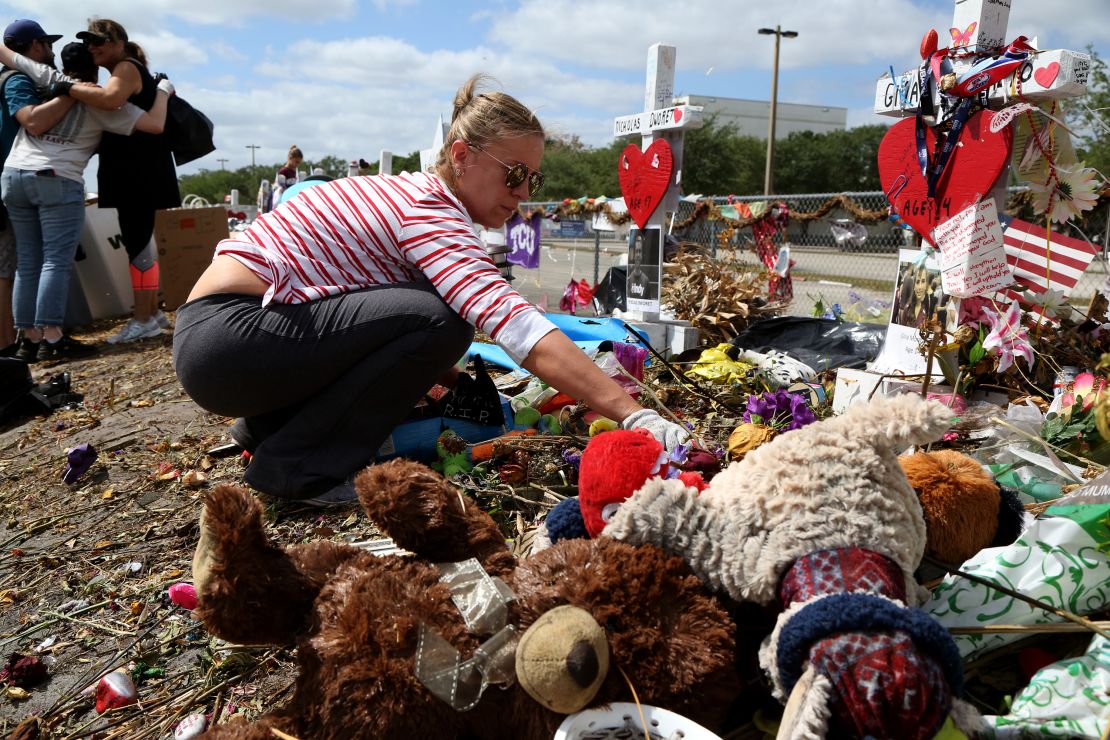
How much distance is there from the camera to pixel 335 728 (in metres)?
1.00

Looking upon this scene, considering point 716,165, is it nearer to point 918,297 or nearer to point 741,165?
point 741,165

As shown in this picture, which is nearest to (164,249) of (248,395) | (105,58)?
(105,58)

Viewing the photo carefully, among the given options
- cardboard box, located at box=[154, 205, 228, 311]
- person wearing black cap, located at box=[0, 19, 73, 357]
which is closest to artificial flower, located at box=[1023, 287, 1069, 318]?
person wearing black cap, located at box=[0, 19, 73, 357]

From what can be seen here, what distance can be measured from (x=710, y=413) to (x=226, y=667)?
6.24ft

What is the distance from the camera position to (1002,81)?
2559 mm

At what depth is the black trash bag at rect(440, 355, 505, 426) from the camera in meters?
2.54

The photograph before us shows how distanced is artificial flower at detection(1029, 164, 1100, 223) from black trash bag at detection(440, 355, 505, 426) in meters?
2.06

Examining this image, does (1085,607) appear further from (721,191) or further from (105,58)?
(721,191)

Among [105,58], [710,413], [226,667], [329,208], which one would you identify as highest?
[105,58]

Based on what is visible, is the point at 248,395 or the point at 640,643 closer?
the point at 640,643

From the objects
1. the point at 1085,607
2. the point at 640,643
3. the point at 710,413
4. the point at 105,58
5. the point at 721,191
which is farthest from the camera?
Answer: the point at 721,191

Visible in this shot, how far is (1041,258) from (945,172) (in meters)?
0.46

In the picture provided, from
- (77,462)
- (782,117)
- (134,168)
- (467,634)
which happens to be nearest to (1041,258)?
(467,634)

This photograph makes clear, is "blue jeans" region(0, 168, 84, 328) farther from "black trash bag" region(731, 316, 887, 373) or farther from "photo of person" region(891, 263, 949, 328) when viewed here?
"photo of person" region(891, 263, 949, 328)
